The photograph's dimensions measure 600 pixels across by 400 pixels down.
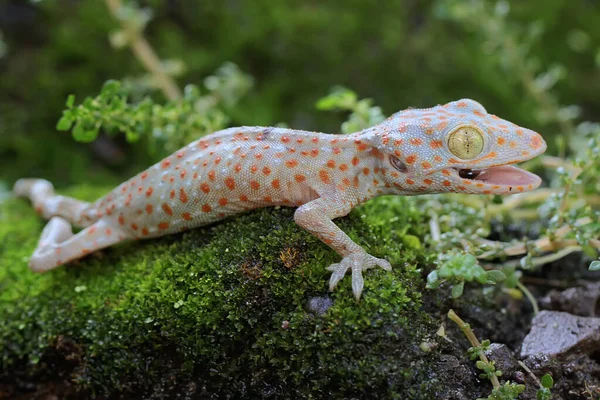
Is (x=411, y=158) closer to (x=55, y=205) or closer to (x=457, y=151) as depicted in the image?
(x=457, y=151)

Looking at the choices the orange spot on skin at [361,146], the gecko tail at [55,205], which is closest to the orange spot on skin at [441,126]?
the orange spot on skin at [361,146]

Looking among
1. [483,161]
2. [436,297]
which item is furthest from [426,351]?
[483,161]

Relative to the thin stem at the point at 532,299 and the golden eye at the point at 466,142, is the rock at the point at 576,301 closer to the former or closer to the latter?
the thin stem at the point at 532,299

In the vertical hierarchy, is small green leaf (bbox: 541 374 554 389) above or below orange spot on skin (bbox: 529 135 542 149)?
below

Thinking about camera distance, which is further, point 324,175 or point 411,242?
point 411,242

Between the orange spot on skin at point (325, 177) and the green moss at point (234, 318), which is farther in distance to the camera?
the orange spot on skin at point (325, 177)

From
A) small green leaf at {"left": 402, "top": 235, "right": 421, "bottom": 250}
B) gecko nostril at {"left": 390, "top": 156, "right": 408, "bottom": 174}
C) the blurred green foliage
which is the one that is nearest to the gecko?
gecko nostril at {"left": 390, "top": 156, "right": 408, "bottom": 174}

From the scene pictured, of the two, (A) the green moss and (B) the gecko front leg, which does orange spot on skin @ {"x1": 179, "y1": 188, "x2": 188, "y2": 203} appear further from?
(B) the gecko front leg

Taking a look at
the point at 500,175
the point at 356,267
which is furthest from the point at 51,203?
the point at 500,175
